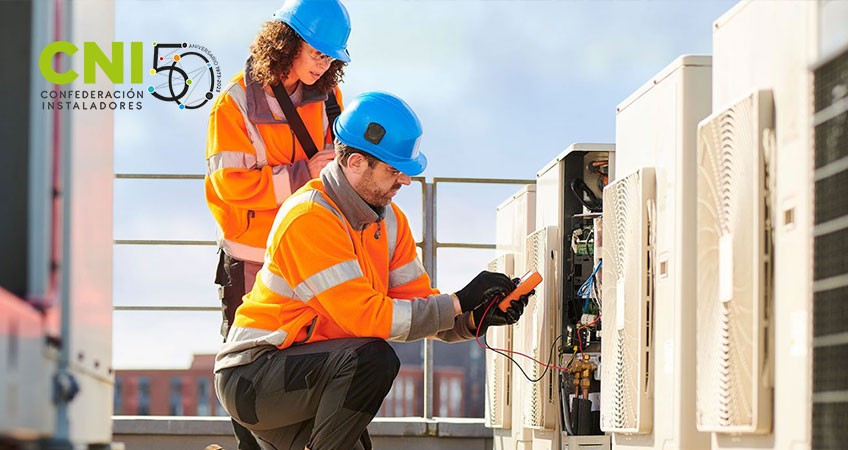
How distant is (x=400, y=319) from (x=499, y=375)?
7.97 ft

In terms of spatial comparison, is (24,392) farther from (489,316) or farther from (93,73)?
(489,316)

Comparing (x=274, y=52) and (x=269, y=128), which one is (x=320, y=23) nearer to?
(x=274, y=52)

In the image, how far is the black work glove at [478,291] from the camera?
12.5 ft

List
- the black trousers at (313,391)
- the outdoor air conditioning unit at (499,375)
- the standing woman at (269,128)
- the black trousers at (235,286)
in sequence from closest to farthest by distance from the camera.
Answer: the black trousers at (313,391) → the standing woman at (269,128) → the black trousers at (235,286) → the outdoor air conditioning unit at (499,375)

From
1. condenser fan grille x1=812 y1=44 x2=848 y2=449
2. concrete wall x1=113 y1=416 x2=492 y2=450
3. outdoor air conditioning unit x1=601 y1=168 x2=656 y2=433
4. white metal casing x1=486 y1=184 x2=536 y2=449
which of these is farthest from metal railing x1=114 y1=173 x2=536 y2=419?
condenser fan grille x1=812 y1=44 x2=848 y2=449

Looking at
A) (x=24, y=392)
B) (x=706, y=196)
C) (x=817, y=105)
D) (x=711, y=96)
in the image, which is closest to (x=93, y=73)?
(x=24, y=392)

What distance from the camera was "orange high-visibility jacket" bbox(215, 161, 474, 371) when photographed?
3.57 m

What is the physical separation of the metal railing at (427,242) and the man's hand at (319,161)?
243cm

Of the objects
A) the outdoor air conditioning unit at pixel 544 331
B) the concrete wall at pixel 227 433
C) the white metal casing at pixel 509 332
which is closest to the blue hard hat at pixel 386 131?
the outdoor air conditioning unit at pixel 544 331

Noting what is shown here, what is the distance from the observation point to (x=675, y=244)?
327 cm

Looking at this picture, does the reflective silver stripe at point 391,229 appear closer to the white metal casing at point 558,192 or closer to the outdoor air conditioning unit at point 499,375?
the white metal casing at point 558,192

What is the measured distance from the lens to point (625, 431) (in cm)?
370

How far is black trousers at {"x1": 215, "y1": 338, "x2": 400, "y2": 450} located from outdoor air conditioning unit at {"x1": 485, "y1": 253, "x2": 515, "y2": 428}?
6.74 feet

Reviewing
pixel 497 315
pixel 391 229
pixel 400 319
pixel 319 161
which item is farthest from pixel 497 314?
pixel 319 161
